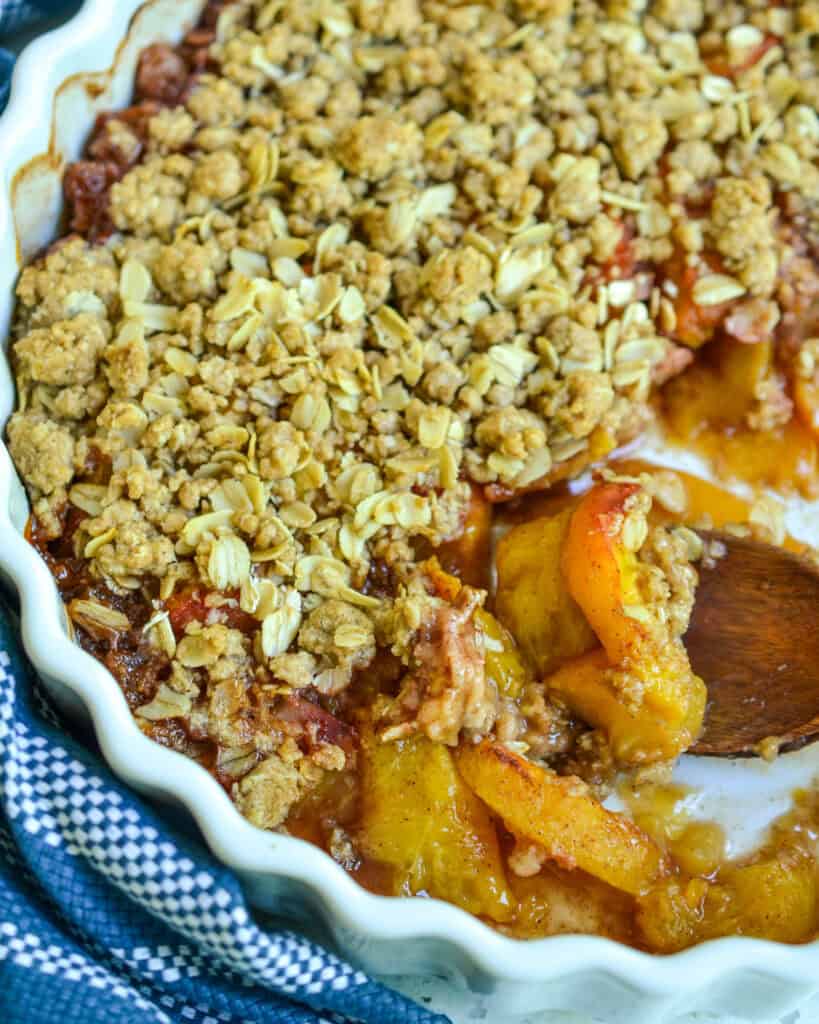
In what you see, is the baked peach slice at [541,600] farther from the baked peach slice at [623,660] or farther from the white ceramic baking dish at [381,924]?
the white ceramic baking dish at [381,924]

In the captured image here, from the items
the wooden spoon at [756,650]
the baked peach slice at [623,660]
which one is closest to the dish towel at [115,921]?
the baked peach slice at [623,660]

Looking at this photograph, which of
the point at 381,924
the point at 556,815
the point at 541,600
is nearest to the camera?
the point at 381,924

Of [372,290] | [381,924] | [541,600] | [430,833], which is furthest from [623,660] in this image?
[372,290]

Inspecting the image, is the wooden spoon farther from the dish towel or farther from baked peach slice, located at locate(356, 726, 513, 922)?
the dish towel

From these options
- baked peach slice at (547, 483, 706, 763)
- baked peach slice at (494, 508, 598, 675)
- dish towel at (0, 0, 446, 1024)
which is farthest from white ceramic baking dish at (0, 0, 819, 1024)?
baked peach slice at (494, 508, 598, 675)

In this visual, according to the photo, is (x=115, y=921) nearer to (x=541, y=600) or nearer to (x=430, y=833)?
(x=430, y=833)

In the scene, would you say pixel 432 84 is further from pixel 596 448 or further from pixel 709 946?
pixel 709 946

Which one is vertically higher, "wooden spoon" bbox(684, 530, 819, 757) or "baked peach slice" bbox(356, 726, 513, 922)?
"baked peach slice" bbox(356, 726, 513, 922)
